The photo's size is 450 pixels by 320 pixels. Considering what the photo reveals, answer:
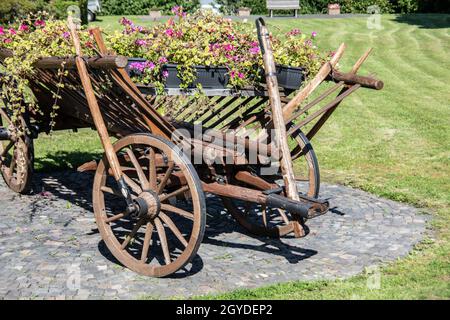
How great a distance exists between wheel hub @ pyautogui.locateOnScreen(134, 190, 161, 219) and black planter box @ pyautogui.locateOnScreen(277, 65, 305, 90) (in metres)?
1.53

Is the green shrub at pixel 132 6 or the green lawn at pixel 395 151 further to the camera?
the green shrub at pixel 132 6

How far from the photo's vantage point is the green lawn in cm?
463

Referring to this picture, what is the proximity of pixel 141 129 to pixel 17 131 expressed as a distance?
6.84 feet

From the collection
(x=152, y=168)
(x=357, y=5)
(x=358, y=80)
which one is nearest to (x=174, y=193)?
(x=152, y=168)

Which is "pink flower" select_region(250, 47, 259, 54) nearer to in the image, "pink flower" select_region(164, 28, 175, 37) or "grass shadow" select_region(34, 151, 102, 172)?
"pink flower" select_region(164, 28, 175, 37)

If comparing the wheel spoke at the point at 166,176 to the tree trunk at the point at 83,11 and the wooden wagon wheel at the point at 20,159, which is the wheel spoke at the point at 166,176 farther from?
the tree trunk at the point at 83,11

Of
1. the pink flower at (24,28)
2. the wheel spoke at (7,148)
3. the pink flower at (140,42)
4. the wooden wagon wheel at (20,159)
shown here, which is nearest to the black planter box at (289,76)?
the pink flower at (140,42)

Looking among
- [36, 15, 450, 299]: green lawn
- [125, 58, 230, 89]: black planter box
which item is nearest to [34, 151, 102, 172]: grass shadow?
[36, 15, 450, 299]: green lawn

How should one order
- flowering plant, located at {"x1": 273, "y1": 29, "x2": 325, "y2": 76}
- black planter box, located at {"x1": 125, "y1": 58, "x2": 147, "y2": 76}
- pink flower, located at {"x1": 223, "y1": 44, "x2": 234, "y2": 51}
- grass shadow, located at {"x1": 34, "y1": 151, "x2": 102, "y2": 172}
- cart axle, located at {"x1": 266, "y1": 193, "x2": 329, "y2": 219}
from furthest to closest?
1. grass shadow, located at {"x1": 34, "y1": 151, "x2": 102, "y2": 172}
2. flowering plant, located at {"x1": 273, "y1": 29, "x2": 325, "y2": 76}
3. pink flower, located at {"x1": 223, "y1": 44, "x2": 234, "y2": 51}
4. black planter box, located at {"x1": 125, "y1": 58, "x2": 147, "y2": 76}
5. cart axle, located at {"x1": 266, "y1": 193, "x2": 329, "y2": 219}

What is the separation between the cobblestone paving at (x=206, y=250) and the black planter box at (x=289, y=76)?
4.56ft

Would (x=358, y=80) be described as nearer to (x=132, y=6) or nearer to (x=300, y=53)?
(x=300, y=53)

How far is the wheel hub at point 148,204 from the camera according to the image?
480 cm

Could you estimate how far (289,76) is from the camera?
550 centimetres
